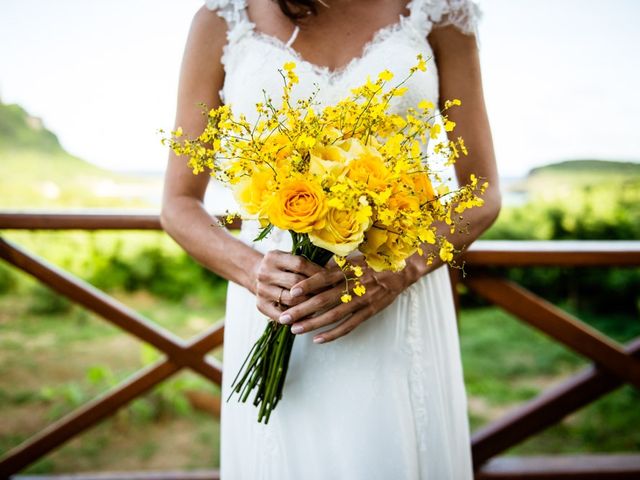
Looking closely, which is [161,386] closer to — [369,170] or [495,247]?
[495,247]

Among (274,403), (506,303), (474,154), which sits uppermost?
(474,154)

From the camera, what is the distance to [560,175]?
7.87 meters

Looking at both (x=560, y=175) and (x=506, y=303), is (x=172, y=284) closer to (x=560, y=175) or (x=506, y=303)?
(x=506, y=303)

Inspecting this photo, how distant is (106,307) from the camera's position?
7.48 ft

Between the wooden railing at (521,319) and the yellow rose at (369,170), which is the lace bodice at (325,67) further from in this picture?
the wooden railing at (521,319)

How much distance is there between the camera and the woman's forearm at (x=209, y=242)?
132 cm

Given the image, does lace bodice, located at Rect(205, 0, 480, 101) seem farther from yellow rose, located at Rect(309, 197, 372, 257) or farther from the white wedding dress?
yellow rose, located at Rect(309, 197, 372, 257)

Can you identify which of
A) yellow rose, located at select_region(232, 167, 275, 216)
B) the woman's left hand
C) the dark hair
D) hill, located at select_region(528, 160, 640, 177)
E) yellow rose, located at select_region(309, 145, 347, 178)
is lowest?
the woman's left hand

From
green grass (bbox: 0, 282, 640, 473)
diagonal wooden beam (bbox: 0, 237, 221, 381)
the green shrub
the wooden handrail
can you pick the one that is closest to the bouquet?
the wooden handrail

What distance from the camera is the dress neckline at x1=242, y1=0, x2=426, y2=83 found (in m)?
1.44

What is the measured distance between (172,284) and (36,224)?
396cm

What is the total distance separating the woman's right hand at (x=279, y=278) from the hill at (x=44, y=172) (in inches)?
328

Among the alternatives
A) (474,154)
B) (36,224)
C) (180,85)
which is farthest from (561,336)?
(36,224)

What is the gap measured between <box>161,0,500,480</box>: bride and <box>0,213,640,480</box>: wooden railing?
0.63 metres
